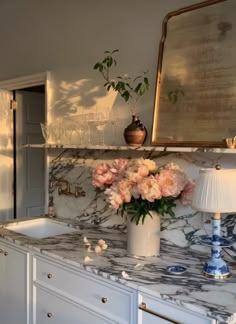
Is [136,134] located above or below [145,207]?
above

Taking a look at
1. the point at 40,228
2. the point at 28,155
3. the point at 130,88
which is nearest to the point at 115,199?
the point at 130,88

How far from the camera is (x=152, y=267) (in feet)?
6.05

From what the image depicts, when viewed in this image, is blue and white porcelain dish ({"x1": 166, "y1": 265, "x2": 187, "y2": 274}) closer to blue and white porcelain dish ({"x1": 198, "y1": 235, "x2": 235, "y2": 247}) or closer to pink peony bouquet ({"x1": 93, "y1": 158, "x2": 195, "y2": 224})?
blue and white porcelain dish ({"x1": 198, "y1": 235, "x2": 235, "y2": 247})

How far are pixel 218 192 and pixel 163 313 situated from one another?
0.54 m

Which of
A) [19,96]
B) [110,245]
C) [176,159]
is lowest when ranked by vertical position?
[110,245]

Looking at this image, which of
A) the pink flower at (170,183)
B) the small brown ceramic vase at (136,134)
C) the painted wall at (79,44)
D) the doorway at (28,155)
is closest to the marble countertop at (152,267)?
the pink flower at (170,183)

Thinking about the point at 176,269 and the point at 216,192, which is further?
the point at 176,269

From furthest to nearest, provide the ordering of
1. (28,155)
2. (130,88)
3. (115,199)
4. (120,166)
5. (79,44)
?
1. (28,155)
2. (79,44)
3. (130,88)
4. (120,166)
5. (115,199)

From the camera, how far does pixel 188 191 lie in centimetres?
195

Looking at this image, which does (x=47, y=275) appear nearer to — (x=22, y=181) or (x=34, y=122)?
(x=22, y=181)

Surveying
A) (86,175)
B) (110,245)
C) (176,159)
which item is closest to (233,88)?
(176,159)

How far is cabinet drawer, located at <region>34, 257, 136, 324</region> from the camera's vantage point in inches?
67.4

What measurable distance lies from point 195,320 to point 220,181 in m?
0.56

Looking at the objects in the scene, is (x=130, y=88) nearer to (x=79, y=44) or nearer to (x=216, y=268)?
(x=79, y=44)
